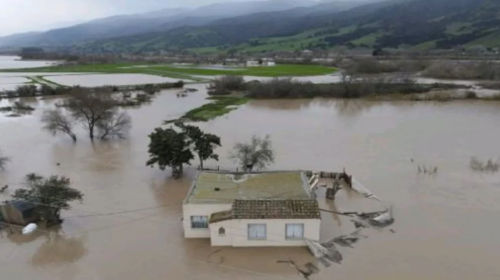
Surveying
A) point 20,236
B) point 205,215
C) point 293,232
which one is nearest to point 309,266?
point 293,232

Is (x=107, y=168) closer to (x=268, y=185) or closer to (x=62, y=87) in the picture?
(x=268, y=185)

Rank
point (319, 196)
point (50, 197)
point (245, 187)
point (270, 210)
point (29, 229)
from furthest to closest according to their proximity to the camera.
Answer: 1. point (319, 196)
2. point (245, 187)
3. point (50, 197)
4. point (29, 229)
5. point (270, 210)

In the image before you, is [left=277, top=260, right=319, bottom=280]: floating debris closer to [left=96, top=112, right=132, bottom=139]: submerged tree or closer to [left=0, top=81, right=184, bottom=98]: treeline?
[left=96, top=112, right=132, bottom=139]: submerged tree

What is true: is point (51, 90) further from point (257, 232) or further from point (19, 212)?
point (257, 232)

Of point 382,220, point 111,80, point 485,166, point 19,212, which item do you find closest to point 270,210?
point 382,220

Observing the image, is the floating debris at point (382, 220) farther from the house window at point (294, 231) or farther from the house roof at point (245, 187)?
the house window at point (294, 231)
